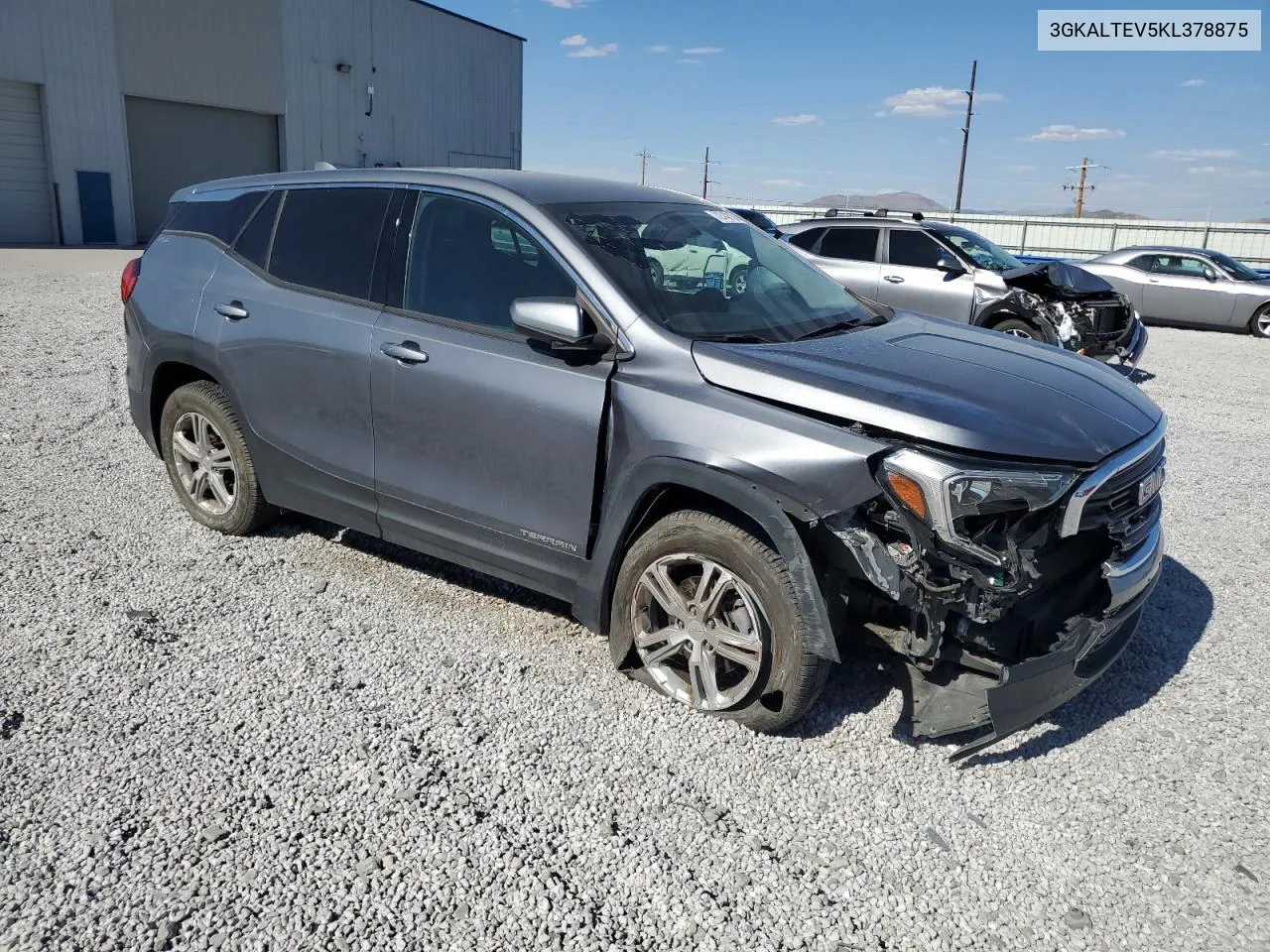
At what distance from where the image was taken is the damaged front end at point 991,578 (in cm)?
285

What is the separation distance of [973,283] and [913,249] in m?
1.04

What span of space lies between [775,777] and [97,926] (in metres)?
1.96

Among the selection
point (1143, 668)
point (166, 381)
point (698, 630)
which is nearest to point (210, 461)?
point (166, 381)

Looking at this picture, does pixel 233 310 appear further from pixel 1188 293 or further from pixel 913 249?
pixel 1188 293

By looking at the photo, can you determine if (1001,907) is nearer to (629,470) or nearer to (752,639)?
(752,639)

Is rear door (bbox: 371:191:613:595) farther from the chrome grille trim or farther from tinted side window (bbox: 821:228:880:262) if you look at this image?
tinted side window (bbox: 821:228:880:262)

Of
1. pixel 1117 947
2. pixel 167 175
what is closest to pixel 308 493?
pixel 1117 947

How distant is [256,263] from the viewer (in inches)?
179

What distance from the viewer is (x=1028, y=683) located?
9.53 feet

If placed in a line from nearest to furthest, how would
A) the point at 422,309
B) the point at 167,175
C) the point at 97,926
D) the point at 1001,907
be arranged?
the point at 97,926
the point at 1001,907
the point at 422,309
the point at 167,175

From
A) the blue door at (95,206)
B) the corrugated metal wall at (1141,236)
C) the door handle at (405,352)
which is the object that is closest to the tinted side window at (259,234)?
the door handle at (405,352)

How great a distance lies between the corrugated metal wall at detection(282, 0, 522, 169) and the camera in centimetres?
3034

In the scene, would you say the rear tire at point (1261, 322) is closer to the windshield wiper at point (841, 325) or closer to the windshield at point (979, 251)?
the windshield at point (979, 251)

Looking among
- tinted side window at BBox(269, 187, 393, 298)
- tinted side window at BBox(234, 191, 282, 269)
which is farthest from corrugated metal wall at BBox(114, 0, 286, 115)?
tinted side window at BBox(269, 187, 393, 298)
